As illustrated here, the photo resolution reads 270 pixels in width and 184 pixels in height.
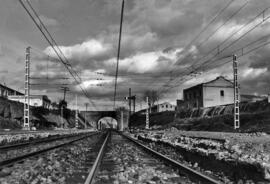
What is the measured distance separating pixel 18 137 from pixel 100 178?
2448 centimetres

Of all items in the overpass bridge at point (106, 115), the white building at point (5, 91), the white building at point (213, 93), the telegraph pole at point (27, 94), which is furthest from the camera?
the overpass bridge at point (106, 115)

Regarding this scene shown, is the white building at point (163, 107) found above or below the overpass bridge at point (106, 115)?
above

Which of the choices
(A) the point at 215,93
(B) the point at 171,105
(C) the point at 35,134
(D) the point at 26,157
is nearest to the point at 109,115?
(B) the point at 171,105

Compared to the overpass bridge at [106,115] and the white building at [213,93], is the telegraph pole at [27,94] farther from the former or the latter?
the overpass bridge at [106,115]

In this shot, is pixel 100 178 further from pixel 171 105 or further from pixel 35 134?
pixel 171 105

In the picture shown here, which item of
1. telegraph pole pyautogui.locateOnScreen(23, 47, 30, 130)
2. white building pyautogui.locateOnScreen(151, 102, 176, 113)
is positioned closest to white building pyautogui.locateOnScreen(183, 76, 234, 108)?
white building pyautogui.locateOnScreen(151, 102, 176, 113)

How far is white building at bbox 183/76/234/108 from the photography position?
8475cm

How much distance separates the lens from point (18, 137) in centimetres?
3161

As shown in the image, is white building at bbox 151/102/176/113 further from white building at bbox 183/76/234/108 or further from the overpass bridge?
white building at bbox 183/76/234/108

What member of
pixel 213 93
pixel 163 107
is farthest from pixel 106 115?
pixel 213 93

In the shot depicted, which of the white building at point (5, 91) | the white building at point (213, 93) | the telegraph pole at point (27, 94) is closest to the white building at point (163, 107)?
the white building at point (213, 93)

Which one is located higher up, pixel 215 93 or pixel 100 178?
pixel 215 93

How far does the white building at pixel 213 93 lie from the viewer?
84.8 meters

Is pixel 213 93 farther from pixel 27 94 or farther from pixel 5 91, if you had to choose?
pixel 5 91
